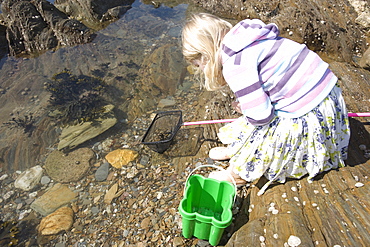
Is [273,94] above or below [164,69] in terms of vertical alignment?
above

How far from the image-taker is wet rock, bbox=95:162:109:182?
13.3ft

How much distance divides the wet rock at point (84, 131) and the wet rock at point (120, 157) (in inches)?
26.2

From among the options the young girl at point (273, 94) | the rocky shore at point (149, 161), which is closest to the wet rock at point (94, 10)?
the rocky shore at point (149, 161)

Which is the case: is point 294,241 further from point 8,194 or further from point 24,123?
point 24,123

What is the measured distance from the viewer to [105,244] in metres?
3.17

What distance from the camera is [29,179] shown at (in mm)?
4148

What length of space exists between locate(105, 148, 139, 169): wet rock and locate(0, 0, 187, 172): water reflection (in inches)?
36.3

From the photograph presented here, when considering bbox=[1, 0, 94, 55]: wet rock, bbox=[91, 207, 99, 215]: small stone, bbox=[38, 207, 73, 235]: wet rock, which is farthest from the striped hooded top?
bbox=[1, 0, 94, 55]: wet rock

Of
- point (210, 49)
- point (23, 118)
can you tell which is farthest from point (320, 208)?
point (23, 118)

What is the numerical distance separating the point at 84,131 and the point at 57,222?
183cm

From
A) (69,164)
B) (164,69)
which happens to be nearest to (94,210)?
(69,164)

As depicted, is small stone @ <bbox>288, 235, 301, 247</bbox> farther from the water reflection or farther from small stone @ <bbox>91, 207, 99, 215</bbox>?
the water reflection

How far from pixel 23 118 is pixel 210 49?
Answer: 4.78 metres

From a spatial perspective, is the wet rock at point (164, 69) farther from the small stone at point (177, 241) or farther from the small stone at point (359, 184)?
the small stone at point (359, 184)
